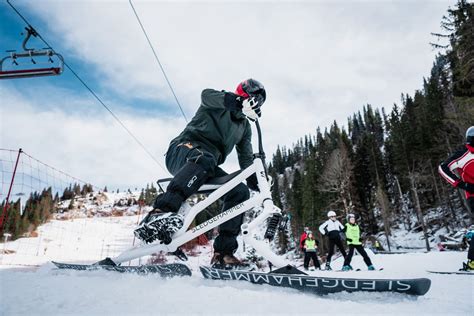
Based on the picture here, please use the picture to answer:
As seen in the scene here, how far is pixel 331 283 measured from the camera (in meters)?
1.71

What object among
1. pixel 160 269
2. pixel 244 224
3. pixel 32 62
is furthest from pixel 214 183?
pixel 32 62

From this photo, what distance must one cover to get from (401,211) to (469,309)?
41864 mm

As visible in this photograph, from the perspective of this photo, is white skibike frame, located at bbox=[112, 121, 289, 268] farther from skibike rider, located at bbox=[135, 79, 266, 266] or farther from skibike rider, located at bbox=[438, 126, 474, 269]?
skibike rider, located at bbox=[438, 126, 474, 269]

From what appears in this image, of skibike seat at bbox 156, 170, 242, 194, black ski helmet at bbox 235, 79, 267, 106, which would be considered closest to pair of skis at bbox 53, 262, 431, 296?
skibike seat at bbox 156, 170, 242, 194

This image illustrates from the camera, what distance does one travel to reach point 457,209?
31.2 m

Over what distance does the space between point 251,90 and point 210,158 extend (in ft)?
2.58

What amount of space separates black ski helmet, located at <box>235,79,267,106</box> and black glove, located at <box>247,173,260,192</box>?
77 cm

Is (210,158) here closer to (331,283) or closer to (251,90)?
(251,90)

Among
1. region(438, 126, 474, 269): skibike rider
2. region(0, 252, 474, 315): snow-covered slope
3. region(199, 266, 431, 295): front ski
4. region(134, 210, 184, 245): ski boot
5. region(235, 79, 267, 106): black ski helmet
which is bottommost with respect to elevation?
region(0, 252, 474, 315): snow-covered slope

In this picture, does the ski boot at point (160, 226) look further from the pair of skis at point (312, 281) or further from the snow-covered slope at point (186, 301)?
the snow-covered slope at point (186, 301)

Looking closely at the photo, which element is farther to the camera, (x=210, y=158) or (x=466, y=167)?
(x=466, y=167)

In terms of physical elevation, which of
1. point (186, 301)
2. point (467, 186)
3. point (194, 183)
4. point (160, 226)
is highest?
point (467, 186)

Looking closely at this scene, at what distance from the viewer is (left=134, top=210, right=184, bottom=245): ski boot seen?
95.5 inches

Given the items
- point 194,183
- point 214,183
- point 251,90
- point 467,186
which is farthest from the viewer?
point 467,186
